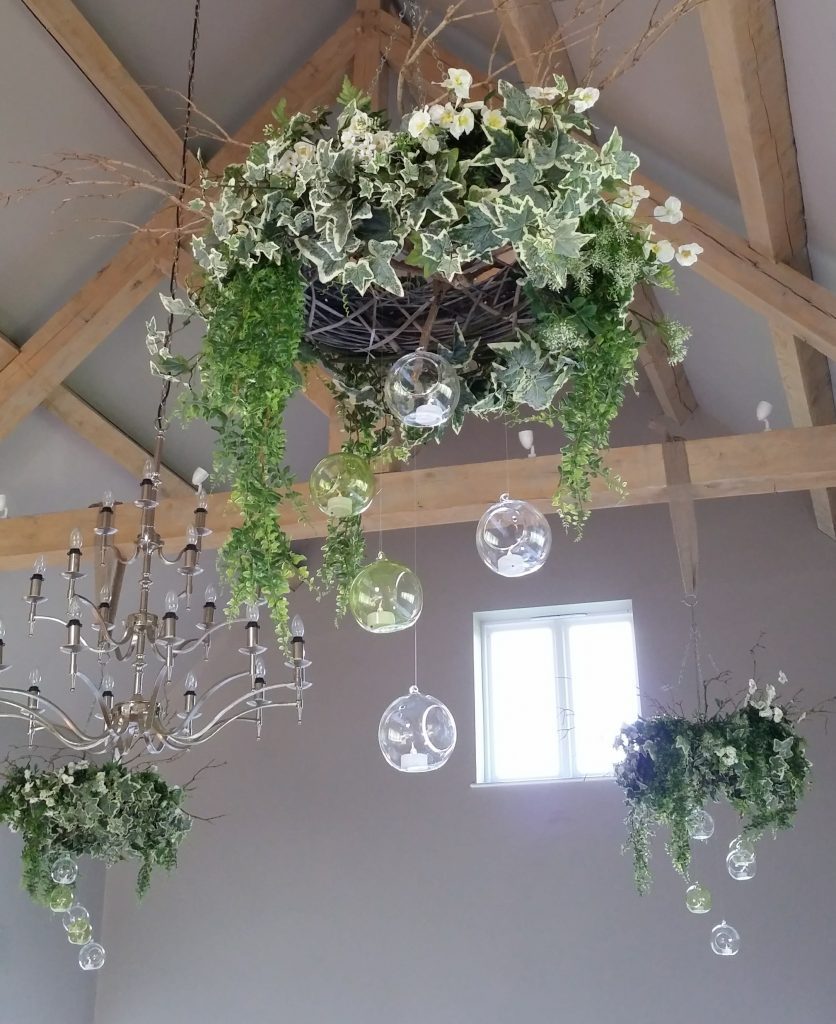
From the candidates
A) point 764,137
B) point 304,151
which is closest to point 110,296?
point 764,137

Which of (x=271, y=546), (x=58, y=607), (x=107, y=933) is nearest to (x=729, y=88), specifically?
(x=271, y=546)

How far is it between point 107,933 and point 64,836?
241 centimetres

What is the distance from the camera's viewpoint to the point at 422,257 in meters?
1.90

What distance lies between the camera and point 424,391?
6.76 feet

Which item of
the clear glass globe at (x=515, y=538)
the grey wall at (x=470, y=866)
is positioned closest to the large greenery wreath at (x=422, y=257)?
the clear glass globe at (x=515, y=538)

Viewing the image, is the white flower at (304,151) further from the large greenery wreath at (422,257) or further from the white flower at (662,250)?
the white flower at (662,250)

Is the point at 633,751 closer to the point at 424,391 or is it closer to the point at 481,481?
the point at 481,481

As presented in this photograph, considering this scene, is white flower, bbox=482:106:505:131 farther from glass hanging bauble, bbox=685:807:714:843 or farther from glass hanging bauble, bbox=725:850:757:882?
glass hanging bauble, bbox=725:850:757:882

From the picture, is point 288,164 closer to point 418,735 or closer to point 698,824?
point 418,735

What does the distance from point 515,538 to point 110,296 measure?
413cm

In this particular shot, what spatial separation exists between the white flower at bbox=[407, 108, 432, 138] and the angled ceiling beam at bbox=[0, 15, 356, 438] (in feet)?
13.8

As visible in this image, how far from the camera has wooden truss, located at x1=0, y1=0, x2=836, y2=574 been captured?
3758 millimetres

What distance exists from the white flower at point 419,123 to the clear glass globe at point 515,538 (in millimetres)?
902

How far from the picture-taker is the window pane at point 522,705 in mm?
6738
